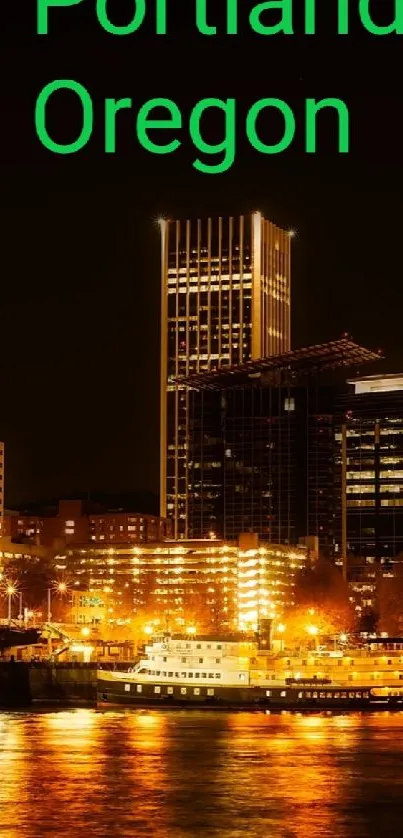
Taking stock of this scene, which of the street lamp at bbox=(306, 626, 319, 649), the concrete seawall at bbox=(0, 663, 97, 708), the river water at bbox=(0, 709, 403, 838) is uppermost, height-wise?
the street lamp at bbox=(306, 626, 319, 649)

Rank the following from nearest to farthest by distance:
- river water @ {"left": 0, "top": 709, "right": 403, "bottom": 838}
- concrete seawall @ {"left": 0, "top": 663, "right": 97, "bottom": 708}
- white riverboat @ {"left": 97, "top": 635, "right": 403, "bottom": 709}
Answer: river water @ {"left": 0, "top": 709, "right": 403, "bottom": 838} → concrete seawall @ {"left": 0, "top": 663, "right": 97, "bottom": 708} → white riverboat @ {"left": 97, "top": 635, "right": 403, "bottom": 709}

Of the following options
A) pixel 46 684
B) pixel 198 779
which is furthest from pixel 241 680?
pixel 198 779

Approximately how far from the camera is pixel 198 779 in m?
63.6

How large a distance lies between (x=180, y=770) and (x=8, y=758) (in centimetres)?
730

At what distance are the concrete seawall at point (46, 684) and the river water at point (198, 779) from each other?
574 inches

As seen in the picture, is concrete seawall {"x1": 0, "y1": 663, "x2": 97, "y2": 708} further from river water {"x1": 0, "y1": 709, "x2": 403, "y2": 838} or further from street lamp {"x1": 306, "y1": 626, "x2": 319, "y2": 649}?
street lamp {"x1": 306, "y1": 626, "x2": 319, "y2": 649}

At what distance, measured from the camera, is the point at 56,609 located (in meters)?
193

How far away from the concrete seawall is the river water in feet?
47.8

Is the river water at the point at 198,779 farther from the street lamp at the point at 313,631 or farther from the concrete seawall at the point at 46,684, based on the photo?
the street lamp at the point at 313,631

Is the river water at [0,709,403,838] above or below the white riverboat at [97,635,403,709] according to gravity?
below

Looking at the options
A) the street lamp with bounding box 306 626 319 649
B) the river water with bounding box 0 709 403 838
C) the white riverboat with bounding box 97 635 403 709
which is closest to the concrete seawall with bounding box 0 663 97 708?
the white riverboat with bounding box 97 635 403 709

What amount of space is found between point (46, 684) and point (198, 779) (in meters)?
49.6

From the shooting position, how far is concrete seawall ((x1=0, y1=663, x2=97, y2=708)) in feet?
349

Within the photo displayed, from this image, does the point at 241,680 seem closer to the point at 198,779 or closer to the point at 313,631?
the point at 198,779
